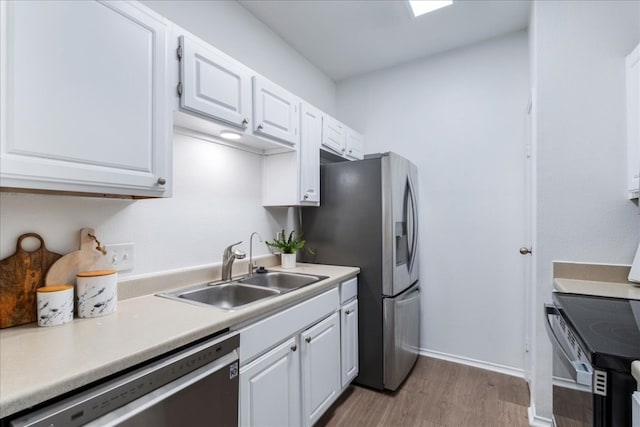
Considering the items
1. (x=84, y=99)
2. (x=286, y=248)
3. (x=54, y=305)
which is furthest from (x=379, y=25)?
(x=54, y=305)

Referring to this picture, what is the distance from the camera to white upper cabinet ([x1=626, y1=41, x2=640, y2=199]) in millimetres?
1468

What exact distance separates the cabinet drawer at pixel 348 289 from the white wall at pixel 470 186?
2.93 ft

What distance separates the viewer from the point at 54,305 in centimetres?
106

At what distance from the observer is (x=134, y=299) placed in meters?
1.39

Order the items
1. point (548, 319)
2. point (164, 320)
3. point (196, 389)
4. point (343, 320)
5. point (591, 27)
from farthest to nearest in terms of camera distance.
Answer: point (343, 320) → point (591, 27) → point (548, 319) → point (164, 320) → point (196, 389)

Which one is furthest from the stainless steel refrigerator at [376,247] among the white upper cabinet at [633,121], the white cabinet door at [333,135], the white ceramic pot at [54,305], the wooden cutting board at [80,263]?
the white ceramic pot at [54,305]

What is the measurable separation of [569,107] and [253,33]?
210 centimetres

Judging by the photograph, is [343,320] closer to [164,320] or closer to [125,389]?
[164,320]

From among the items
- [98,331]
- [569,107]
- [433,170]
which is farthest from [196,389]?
[433,170]

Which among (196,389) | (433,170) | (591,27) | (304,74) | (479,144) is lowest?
(196,389)

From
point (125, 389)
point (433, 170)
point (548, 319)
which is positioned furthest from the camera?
point (433, 170)

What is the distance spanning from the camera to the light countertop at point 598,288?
1387 mm

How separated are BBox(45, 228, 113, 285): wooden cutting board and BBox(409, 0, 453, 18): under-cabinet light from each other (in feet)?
7.79

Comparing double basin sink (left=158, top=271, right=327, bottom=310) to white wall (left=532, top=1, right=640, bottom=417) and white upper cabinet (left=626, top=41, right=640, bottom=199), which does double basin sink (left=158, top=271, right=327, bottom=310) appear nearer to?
white wall (left=532, top=1, right=640, bottom=417)
